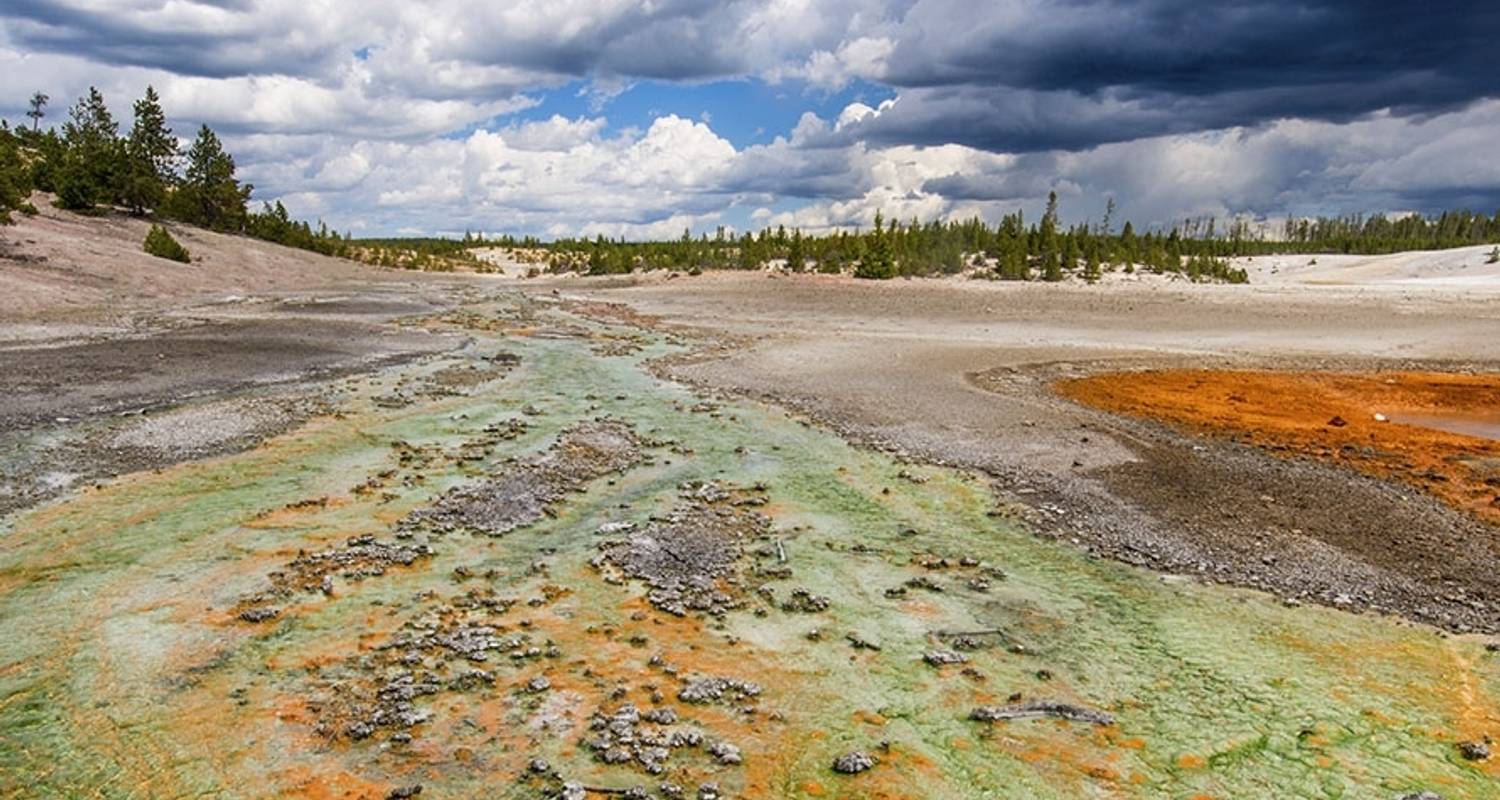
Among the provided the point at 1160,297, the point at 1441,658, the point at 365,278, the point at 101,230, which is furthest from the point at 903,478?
the point at 365,278

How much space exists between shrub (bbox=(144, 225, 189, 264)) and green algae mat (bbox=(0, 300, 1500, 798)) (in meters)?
58.0

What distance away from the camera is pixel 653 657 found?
9.80 metres

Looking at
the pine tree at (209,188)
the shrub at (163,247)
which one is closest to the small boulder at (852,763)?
the shrub at (163,247)

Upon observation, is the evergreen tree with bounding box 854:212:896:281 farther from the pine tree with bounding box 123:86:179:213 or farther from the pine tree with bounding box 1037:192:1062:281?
the pine tree with bounding box 123:86:179:213

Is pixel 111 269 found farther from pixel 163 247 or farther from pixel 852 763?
pixel 852 763

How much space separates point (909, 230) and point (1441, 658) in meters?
105

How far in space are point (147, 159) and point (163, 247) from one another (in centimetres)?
2781

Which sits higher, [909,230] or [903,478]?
[909,230]

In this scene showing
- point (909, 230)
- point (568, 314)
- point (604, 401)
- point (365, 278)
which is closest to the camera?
point (604, 401)

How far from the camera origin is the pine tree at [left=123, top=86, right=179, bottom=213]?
7675 cm

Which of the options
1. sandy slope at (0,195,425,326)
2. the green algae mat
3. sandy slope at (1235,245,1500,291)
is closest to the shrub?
sandy slope at (0,195,425,326)

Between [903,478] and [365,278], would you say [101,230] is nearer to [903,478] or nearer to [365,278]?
[365,278]

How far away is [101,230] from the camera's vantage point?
212 ft

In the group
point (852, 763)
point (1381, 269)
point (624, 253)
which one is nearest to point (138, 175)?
point (624, 253)
